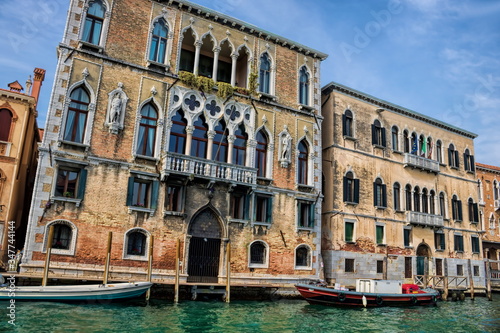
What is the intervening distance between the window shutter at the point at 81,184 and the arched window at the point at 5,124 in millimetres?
5930

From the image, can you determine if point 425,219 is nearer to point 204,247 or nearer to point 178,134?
point 204,247

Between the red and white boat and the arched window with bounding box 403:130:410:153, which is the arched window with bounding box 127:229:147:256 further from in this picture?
the arched window with bounding box 403:130:410:153

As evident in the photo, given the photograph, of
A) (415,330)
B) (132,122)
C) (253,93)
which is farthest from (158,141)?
(415,330)

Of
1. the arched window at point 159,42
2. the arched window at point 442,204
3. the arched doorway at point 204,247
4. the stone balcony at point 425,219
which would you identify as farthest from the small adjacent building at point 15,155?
the arched window at point 442,204

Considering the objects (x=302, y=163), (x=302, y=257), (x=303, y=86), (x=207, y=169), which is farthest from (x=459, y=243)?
(x=207, y=169)

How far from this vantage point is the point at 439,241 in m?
26.2

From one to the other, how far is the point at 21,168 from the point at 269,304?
13.1m

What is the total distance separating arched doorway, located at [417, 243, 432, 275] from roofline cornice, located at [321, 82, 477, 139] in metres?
8.53

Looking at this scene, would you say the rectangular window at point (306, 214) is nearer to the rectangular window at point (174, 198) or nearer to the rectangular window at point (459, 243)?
the rectangular window at point (174, 198)

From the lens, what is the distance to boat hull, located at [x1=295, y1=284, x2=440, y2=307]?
661 inches

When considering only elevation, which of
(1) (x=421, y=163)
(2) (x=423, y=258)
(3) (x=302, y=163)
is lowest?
(2) (x=423, y=258)

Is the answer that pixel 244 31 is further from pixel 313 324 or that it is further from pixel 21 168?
pixel 313 324

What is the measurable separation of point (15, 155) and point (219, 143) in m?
9.34

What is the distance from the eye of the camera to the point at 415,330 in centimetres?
1302
